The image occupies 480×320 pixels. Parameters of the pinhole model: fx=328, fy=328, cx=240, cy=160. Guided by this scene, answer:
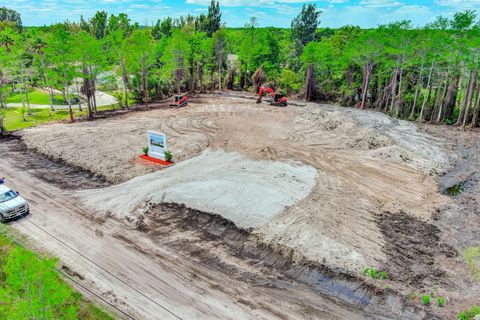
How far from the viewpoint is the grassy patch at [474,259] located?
50.8 ft

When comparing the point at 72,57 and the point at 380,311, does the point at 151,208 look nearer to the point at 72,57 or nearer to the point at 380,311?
the point at 380,311

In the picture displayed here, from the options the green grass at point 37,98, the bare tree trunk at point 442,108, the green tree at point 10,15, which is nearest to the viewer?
the bare tree trunk at point 442,108

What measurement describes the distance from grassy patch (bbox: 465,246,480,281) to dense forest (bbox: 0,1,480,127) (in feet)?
84.9

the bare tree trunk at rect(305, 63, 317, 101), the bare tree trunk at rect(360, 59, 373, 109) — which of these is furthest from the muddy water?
the bare tree trunk at rect(305, 63, 317, 101)

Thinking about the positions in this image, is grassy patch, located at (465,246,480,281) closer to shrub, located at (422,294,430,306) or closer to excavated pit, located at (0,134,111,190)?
shrub, located at (422,294,430,306)

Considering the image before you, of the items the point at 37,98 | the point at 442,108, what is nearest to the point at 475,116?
the point at 442,108

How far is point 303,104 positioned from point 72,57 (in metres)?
30.8

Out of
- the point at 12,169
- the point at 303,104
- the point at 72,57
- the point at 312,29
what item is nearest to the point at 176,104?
the point at 72,57

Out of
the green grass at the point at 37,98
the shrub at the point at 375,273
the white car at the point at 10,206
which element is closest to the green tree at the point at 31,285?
the white car at the point at 10,206

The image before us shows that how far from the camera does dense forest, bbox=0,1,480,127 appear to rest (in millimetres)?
36344

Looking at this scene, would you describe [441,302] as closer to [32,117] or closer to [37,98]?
[32,117]

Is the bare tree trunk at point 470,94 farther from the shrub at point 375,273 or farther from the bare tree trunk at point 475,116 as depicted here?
the shrub at point 375,273

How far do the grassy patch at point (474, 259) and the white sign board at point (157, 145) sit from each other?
21.0 metres

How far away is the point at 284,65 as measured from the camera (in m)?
→ 64.2
